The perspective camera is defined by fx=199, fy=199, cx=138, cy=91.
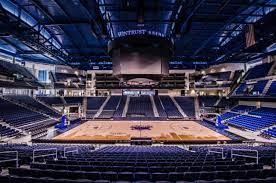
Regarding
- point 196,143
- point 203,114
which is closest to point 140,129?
point 196,143

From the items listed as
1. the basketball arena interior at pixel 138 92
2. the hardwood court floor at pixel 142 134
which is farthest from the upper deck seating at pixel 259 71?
the hardwood court floor at pixel 142 134

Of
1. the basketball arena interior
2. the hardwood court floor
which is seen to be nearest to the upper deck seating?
the basketball arena interior

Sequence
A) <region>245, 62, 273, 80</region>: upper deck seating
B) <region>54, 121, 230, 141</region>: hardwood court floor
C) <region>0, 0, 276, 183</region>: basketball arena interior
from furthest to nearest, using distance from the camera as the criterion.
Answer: <region>245, 62, 273, 80</region>: upper deck seating, <region>54, 121, 230, 141</region>: hardwood court floor, <region>0, 0, 276, 183</region>: basketball arena interior

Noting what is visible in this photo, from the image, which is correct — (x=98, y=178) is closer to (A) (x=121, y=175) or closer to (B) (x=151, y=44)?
(A) (x=121, y=175)

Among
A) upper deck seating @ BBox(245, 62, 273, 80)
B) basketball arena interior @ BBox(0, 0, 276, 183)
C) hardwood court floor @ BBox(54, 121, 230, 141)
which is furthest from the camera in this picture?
upper deck seating @ BBox(245, 62, 273, 80)

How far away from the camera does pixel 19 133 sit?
20.9 meters

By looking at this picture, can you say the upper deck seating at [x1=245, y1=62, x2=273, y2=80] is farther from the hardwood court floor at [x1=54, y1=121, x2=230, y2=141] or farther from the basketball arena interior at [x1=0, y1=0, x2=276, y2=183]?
the hardwood court floor at [x1=54, y1=121, x2=230, y2=141]

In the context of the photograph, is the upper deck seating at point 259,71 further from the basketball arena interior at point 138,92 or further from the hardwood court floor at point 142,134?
the hardwood court floor at point 142,134

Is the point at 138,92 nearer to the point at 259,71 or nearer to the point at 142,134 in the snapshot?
the point at 142,134

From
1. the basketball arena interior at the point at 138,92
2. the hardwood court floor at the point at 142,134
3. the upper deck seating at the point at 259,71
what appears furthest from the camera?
the upper deck seating at the point at 259,71

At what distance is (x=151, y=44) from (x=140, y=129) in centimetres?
1453

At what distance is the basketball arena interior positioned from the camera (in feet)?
22.1

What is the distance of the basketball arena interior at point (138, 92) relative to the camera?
673 cm

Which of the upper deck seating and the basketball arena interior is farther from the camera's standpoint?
the upper deck seating
